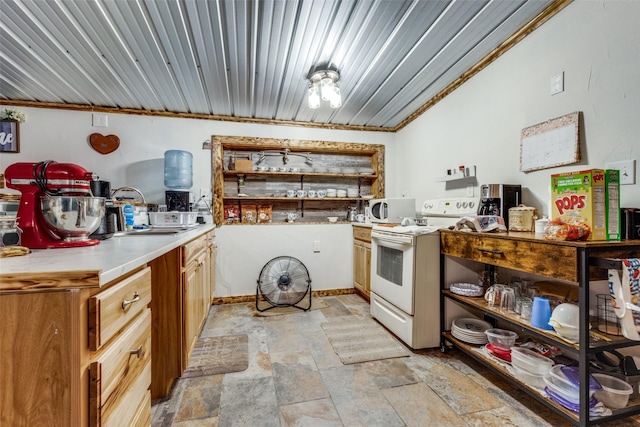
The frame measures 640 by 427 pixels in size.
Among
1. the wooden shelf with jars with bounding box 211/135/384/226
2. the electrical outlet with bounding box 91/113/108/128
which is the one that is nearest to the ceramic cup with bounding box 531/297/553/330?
the wooden shelf with jars with bounding box 211/135/384/226

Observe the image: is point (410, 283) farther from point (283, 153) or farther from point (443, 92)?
point (283, 153)

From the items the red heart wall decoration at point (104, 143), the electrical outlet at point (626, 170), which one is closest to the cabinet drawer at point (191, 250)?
the red heart wall decoration at point (104, 143)

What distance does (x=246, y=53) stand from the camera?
2086 millimetres

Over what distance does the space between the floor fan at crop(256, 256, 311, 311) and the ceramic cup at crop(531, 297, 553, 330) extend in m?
2.13

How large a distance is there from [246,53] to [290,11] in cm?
56

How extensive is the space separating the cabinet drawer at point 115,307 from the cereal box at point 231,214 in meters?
2.42

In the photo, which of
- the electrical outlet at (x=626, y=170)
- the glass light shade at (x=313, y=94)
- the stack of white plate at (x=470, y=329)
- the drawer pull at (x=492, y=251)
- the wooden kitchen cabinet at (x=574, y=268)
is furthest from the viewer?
the glass light shade at (x=313, y=94)

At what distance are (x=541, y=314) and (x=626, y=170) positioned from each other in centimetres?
83

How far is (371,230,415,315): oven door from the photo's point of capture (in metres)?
2.04

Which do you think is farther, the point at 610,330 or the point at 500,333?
the point at 500,333

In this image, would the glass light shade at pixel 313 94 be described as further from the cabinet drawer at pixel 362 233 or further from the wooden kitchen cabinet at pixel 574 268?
the wooden kitchen cabinet at pixel 574 268

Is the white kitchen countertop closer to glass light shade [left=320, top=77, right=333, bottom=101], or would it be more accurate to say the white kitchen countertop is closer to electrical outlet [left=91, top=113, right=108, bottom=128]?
glass light shade [left=320, top=77, right=333, bottom=101]

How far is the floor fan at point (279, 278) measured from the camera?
3.15 meters

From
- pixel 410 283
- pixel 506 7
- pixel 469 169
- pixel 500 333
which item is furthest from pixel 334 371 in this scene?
pixel 506 7
